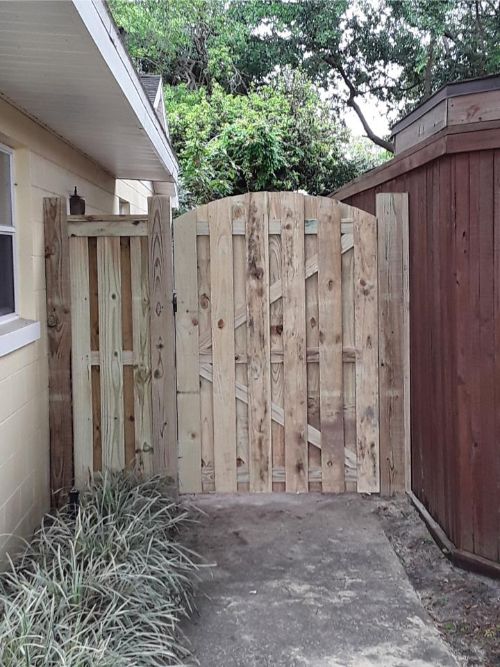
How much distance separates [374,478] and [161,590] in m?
1.77

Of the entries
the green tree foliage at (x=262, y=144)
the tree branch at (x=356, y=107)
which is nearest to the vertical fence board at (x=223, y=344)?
the green tree foliage at (x=262, y=144)

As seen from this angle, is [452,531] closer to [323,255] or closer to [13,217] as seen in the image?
[323,255]

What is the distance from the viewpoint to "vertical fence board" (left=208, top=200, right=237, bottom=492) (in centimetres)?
408

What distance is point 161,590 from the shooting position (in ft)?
9.46

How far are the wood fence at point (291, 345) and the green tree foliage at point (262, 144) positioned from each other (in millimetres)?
8958

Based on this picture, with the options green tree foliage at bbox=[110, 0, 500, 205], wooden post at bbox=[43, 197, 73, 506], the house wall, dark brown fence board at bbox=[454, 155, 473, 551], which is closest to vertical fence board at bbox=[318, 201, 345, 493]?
dark brown fence board at bbox=[454, 155, 473, 551]

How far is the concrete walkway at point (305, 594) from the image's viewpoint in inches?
106

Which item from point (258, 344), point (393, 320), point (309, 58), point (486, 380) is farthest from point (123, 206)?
point (309, 58)

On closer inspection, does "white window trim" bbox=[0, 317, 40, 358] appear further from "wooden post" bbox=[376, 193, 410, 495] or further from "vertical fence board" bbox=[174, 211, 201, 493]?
"wooden post" bbox=[376, 193, 410, 495]

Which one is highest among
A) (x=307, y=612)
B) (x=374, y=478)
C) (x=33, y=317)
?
(x=33, y=317)

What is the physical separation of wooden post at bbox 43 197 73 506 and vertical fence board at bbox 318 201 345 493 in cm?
153

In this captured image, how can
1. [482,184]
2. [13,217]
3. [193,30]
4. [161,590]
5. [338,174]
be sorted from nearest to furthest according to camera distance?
[161,590] → [482,184] → [13,217] → [338,174] → [193,30]

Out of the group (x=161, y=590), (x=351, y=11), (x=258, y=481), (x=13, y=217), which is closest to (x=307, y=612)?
(x=161, y=590)

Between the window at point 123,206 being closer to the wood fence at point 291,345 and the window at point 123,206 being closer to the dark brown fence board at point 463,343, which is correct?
the wood fence at point 291,345
